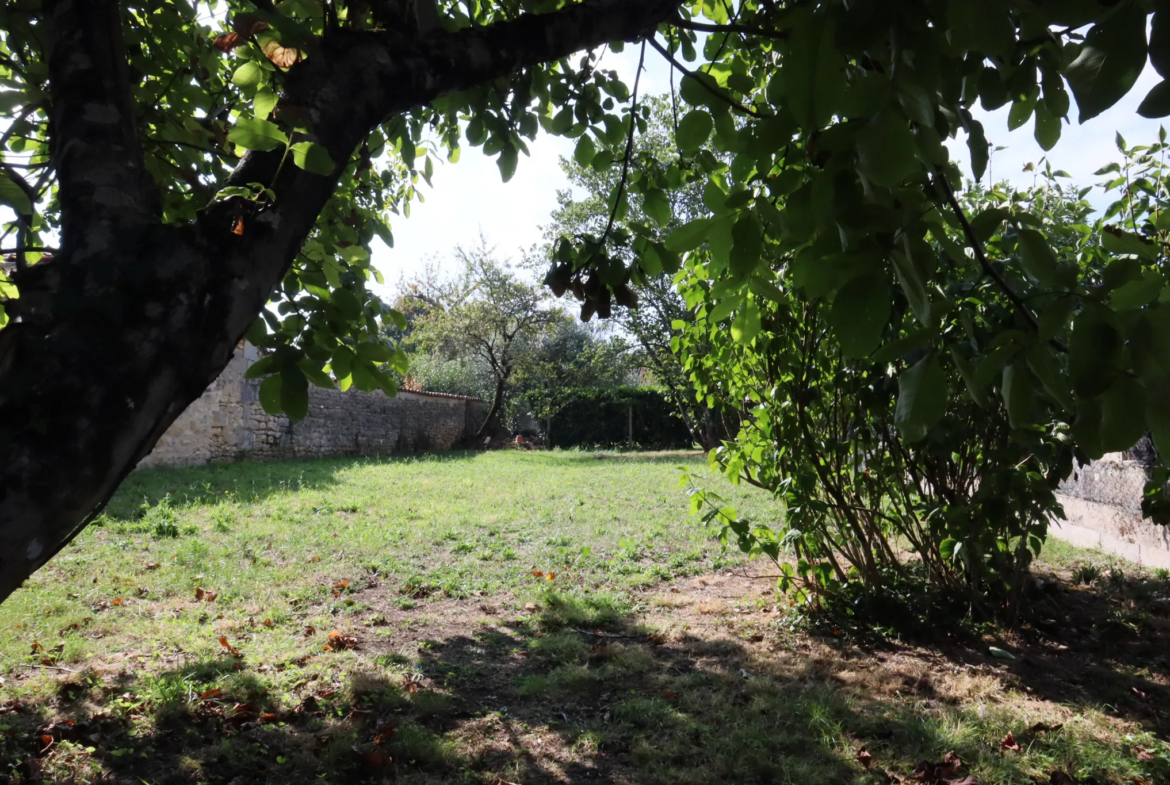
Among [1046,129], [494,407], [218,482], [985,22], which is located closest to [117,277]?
[985,22]

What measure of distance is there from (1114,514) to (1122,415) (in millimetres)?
5644

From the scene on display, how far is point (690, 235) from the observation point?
4.69 ft

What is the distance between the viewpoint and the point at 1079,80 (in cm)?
88

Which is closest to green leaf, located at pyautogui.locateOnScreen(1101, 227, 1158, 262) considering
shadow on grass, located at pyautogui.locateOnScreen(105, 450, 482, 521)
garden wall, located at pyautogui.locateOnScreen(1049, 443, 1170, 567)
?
garden wall, located at pyautogui.locateOnScreen(1049, 443, 1170, 567)

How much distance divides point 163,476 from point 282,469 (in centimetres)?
206

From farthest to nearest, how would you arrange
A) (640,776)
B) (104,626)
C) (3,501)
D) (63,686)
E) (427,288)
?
(427,288) → (104,626) → (63,686) → (640,776) → (3,501)

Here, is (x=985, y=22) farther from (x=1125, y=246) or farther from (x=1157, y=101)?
(x=1125, y=246)

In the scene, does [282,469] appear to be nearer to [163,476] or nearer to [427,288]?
[163,476]

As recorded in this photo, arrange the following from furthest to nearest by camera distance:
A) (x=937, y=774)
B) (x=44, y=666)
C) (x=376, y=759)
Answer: (x=44, y=666)
(x=376, y=759)
(x=937, y=774)

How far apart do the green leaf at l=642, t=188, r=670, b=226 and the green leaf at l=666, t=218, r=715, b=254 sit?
892mm

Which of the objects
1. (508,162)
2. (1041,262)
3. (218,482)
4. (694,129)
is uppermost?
(508,162)

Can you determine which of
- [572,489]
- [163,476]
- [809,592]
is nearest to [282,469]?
[163,476]

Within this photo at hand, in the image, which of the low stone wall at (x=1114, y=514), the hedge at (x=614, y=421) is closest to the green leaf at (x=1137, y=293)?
the low stone wall at (x=1114, y=514)

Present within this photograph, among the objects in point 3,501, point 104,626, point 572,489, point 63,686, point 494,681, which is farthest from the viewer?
point 572,489
